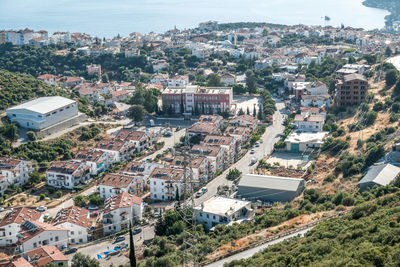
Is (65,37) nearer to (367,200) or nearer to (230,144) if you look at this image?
(230,144)

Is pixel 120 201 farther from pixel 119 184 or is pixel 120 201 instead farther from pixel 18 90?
pixel 18 90

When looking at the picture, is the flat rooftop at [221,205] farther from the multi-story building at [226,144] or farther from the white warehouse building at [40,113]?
the white warehouse building at [40,113]

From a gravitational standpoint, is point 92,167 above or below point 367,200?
below

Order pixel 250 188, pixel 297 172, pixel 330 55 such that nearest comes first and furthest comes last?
1. pixel 250 188
2. pixel 297 172
3. pixel 330 55

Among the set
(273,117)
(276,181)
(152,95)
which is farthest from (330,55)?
(276,181)

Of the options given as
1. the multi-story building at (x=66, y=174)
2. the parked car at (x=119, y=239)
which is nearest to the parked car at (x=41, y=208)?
the multi-story building at (x=66, y=174)

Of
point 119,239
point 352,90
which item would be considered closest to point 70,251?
point 119,239

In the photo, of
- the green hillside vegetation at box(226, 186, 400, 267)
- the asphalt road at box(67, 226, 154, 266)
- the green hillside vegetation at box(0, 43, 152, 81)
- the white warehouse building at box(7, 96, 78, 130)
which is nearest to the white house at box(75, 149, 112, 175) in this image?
the white warehouse building at box(7, 96, 78, 130)
